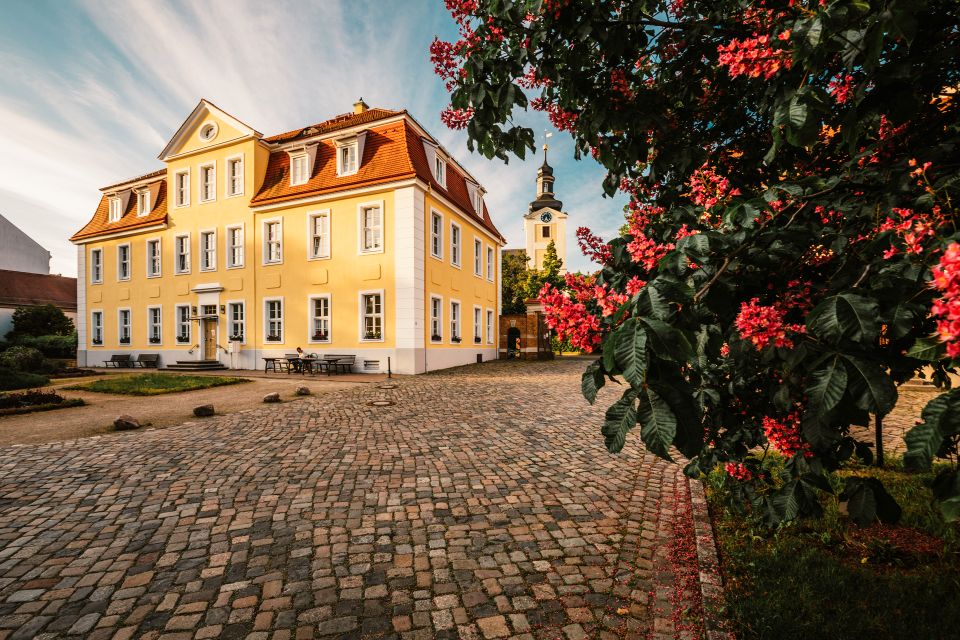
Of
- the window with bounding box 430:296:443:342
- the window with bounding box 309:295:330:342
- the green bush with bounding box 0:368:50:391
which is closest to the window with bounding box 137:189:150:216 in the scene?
the window with bounding box 309:295:330:342

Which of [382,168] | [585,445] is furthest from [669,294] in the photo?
[382,168]

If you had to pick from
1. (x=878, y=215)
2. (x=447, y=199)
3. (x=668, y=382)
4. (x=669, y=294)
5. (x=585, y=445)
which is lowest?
(x=585, y=445)

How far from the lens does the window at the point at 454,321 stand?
66.6 feet

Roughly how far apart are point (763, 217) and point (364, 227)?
1751 centimetres

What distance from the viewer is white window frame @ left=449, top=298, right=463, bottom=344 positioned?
20.3 metres

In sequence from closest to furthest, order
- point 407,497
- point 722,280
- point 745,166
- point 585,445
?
1. point 722,280
2. point 745,166
3. point 407,497
4. point 585,445

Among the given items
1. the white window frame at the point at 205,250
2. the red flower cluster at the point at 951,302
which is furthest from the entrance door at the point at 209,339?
the red flower cluster at the point at 951,302

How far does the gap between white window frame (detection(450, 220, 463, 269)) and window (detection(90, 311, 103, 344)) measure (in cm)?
2095

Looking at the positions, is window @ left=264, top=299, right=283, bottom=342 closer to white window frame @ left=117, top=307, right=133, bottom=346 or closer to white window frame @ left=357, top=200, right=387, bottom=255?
white window frame @ left=357, top=200, right=387, bottom=255

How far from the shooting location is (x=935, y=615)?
239 centimetres

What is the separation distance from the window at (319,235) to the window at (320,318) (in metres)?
1.88

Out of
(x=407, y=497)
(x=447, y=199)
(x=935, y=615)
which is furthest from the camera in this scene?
(x=447, y=199)

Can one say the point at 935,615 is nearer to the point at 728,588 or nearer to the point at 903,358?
the point at 728,588

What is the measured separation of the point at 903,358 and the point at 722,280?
0.65 m
